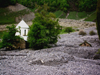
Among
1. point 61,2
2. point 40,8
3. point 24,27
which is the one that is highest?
point 61,2

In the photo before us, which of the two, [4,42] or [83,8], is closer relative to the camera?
[4,42]

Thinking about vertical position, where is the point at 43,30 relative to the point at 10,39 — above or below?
above

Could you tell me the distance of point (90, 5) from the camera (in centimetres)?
12194

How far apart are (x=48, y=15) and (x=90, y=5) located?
118533 mm

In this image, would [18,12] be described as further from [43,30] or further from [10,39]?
[43,30]

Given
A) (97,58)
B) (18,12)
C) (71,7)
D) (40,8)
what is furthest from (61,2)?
(97,58)

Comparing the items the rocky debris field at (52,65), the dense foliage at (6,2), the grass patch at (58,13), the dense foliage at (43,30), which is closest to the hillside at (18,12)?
the dense foliage at (6,2)

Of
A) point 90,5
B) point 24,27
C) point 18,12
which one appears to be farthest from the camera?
point 90,5

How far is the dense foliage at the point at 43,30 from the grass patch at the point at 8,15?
43.9 meters

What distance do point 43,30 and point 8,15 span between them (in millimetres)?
56844

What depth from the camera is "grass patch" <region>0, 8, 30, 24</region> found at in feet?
188

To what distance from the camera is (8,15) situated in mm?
64750

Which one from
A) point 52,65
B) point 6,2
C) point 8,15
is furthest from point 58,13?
point 52,65

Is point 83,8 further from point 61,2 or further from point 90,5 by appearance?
point 61,2
